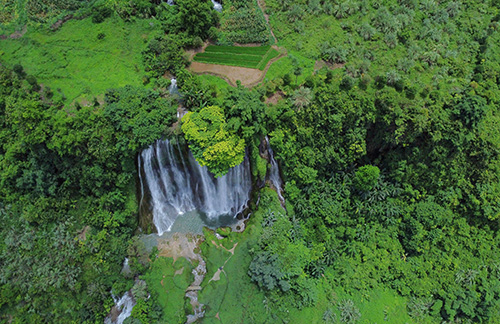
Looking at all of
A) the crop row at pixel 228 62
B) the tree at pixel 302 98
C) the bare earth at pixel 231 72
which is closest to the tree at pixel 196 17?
the crop row at pixel 228 62

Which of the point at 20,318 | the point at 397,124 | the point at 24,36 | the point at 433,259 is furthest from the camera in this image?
the point at 24,36

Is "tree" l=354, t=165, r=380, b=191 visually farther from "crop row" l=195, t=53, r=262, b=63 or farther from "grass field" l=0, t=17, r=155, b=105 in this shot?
"grass field" l=0, t=17, r=155, b=105

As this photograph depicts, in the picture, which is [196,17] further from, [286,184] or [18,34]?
[286,184]

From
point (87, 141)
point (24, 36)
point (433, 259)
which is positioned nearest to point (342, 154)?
point (433, 259)

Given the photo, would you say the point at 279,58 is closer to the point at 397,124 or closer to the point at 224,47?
the point at 224,47

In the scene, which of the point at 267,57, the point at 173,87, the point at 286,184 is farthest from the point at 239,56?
the point at 286,184

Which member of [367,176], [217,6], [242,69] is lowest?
[367,176]
